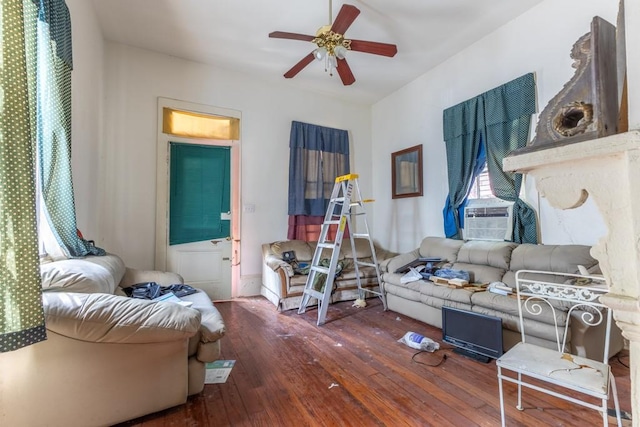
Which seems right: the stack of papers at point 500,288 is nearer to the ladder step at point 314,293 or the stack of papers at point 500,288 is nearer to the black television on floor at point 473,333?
the black television on floor at point 473,333

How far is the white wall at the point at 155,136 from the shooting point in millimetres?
3580

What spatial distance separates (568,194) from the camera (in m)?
0.71

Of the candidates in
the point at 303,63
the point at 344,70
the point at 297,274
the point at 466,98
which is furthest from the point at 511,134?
the point at 297,274

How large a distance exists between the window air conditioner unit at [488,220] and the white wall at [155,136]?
263cm

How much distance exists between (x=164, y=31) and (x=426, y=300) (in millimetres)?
4171

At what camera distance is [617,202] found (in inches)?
24.4

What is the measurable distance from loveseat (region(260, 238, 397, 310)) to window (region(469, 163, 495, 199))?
1.57m

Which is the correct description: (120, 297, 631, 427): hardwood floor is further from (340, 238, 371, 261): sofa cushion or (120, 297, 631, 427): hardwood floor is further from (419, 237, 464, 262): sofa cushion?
(340, 238, 371, 261): sofa cushion

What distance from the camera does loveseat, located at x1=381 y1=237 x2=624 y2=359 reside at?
2.13 metres

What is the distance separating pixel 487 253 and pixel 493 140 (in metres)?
1.30

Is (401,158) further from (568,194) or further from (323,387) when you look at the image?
(568,194)

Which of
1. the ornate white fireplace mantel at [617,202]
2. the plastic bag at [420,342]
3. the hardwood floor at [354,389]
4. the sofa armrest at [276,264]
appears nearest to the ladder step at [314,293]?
the sofa armrest at [276,264]

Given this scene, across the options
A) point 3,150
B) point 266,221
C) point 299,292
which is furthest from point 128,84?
point 299,292

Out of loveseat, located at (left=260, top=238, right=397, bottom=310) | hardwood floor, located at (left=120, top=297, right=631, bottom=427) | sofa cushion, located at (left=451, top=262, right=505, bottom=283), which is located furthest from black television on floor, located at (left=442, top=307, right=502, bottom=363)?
loveseat, located at (left=260, top=238, right=397, bottom=310)
